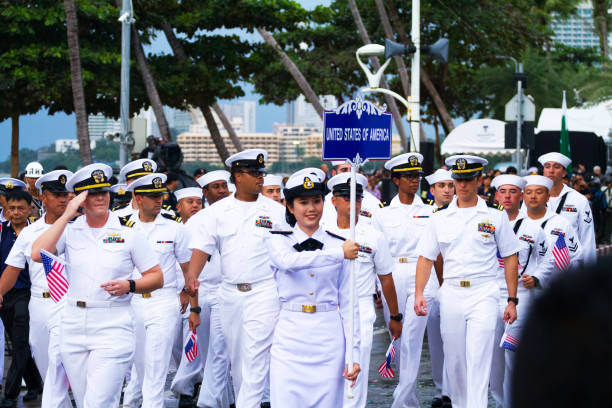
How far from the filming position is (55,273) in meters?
6.60

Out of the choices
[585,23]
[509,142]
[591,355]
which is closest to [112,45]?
[509,142]

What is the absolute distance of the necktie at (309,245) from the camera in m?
6.40

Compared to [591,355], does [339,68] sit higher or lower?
higher

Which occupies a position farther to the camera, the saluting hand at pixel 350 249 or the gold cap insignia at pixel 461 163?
the gold cap insignia at pixel 461 163

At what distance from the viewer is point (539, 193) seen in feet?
28.9

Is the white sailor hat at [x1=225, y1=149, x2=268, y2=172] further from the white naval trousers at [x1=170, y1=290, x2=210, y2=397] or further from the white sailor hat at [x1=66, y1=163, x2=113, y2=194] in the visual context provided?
the white naval trousers at [x1=170, y1=290, x2=210, y2=397]

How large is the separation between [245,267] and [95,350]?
5.69 feet

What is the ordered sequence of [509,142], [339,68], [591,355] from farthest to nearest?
[339,68], [509,142], [591,355]

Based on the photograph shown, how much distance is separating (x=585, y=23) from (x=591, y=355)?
193 ft

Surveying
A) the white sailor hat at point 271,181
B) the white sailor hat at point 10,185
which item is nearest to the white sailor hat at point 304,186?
the white sailor hat at point 10,185

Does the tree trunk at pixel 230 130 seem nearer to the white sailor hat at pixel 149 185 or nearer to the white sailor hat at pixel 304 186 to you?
the white sailor hat at pixel 149 185

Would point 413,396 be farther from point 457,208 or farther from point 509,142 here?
point 509,142

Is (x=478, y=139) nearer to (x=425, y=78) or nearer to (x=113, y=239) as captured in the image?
(x=425, y=78)

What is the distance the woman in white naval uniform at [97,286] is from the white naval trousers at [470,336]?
2526 millimetres
